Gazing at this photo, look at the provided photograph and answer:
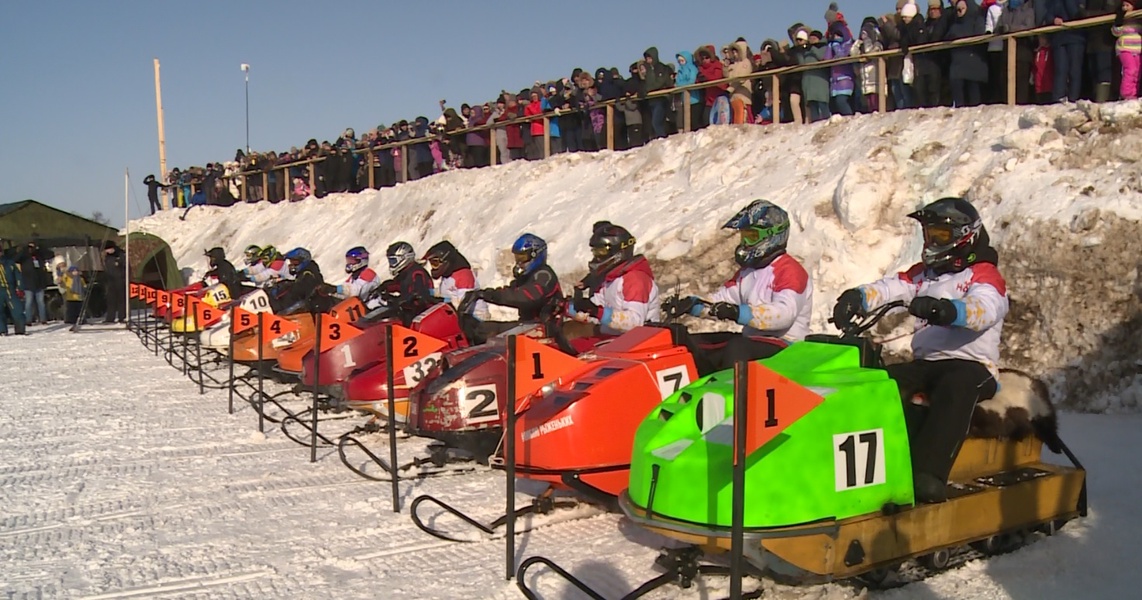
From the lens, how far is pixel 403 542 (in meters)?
5.82

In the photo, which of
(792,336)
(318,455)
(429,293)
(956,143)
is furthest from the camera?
(956,143)

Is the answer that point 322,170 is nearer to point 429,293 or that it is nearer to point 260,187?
point 260,187

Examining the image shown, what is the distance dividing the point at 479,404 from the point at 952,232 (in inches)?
139

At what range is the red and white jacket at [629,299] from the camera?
25.8 ft

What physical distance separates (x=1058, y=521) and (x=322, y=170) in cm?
2941

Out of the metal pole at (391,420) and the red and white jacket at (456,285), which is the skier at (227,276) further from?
the metal pole at (391,420)

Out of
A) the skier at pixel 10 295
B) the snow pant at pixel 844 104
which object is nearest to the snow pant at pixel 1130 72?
the snow pant at pixel 844 104

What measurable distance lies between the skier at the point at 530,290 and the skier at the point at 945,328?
10.3 ft

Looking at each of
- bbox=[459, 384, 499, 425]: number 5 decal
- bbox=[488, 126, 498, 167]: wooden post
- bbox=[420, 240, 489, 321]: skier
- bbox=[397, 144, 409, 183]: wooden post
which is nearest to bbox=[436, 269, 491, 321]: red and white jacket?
bbox=[420, 240, 489, 321]: skier

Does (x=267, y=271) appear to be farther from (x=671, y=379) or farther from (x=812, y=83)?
(x=671, y=379)

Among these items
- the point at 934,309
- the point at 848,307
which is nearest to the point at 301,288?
the point at 848,307

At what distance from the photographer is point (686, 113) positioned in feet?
61.3

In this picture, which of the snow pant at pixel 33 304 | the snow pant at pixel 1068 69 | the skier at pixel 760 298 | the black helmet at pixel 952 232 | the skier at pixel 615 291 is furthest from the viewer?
the snow pant at pixel 33 304

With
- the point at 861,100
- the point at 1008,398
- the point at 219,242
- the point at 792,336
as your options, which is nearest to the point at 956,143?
the point at 861,100
